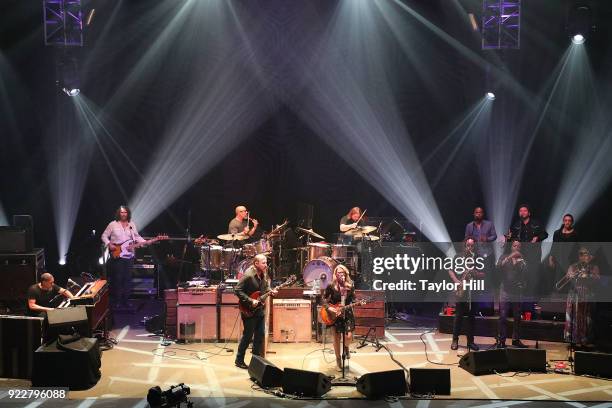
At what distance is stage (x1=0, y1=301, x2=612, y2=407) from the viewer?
9.59m

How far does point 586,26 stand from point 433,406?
839 centimetres

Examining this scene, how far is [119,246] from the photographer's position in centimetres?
1427

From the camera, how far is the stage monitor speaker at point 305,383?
955cm

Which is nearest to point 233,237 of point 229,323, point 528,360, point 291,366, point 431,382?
point 229,323

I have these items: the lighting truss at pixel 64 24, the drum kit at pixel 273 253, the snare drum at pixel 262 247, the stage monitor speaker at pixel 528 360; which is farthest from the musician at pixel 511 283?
the lighting truss at pixel 64 24

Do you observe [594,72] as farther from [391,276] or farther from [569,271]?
[391,276]

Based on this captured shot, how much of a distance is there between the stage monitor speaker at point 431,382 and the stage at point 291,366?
0.13 meters

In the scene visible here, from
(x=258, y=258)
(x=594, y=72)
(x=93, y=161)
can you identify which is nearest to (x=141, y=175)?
(x=93, y=161)

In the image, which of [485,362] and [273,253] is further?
[273,253]

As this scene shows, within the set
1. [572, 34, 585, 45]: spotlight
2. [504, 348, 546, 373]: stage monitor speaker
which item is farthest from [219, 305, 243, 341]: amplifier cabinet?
[572, 34, 585, 45]: spotlight

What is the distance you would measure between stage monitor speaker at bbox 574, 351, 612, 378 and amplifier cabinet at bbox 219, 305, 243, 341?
5.85m

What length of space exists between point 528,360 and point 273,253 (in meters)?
5.88

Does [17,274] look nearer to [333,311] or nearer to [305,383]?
[333,311]

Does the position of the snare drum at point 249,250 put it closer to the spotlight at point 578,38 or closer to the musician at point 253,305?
the musician at point 253,305
